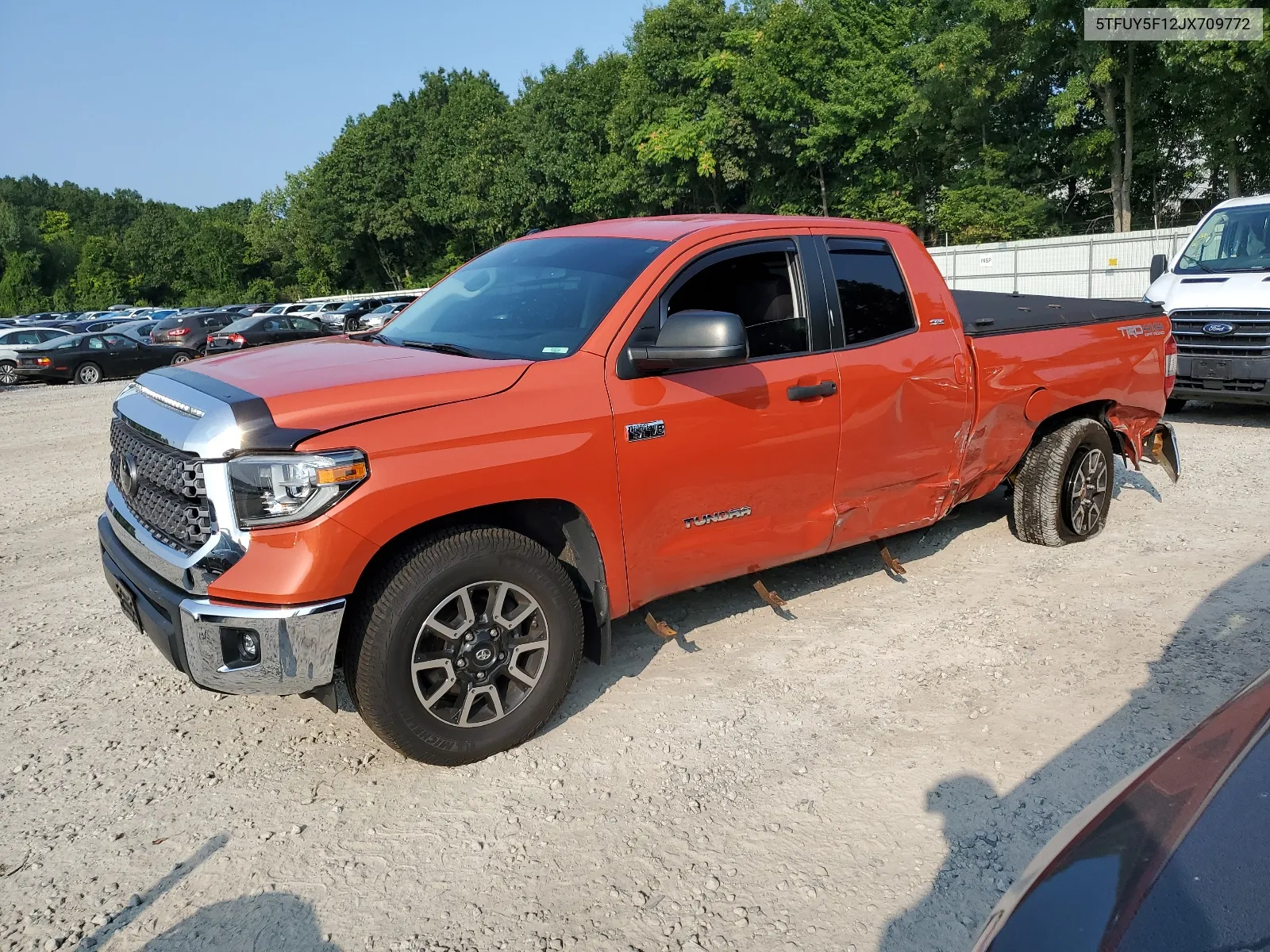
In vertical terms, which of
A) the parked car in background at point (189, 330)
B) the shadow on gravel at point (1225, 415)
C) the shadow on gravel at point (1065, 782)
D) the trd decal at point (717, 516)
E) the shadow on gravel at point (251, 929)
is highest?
the parked car in background at point (189, 330)

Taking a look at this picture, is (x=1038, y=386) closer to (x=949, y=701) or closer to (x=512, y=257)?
(x=949, y=701)

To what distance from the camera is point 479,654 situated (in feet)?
11.8

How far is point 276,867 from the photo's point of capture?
3129 millimetres

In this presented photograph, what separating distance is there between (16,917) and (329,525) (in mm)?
1446

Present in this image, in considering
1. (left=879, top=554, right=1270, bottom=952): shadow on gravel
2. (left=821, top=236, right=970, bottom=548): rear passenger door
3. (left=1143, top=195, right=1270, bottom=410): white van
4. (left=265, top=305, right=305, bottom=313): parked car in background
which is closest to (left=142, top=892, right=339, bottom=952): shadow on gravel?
(left=879, top=554, right=1270, bottom=952): shadow on gravel

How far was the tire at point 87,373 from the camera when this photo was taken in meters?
23.4

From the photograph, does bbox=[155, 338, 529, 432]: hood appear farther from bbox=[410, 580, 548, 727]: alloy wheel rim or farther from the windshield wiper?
bbox=[410, 580, 548, 727]: alloy wheel rim

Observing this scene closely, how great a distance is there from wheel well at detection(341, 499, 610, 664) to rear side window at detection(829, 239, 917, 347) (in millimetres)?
1723

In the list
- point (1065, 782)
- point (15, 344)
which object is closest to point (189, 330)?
point (15, 344)

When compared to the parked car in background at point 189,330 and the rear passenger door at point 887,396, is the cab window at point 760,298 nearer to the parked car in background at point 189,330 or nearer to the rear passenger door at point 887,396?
the rear passenger door at point 887,396

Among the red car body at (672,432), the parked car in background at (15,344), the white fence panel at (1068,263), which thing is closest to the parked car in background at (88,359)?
the parked car in background at (15,344)

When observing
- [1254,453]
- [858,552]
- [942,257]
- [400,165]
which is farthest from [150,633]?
[400,165]

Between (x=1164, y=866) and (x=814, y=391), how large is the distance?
3.00m

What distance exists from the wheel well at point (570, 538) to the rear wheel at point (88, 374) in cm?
2339
